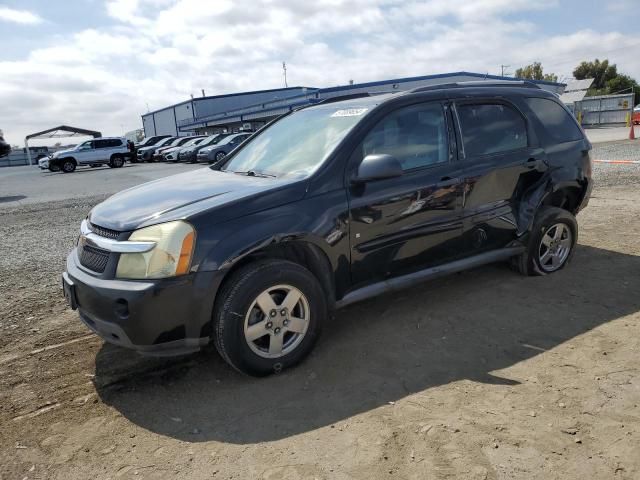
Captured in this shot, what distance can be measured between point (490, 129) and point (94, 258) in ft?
10.8

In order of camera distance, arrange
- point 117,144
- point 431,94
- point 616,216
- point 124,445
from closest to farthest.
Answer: point 124,445 → point 431,94 → point 616,216 → point 117,144

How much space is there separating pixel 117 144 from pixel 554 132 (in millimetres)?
28793

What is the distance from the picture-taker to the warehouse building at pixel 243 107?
32.3 meters

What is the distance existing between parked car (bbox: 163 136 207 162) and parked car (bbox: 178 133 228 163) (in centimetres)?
44

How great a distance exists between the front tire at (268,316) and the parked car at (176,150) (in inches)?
1009

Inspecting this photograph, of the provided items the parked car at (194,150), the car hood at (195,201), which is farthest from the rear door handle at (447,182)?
the parked car at (194,150)

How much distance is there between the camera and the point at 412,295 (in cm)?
446

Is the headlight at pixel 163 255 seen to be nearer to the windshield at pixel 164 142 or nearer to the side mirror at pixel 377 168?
the side mirror at pixel 377 168

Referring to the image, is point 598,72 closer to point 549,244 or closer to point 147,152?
point 147,152

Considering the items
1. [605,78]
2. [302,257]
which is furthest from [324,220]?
[605,78]

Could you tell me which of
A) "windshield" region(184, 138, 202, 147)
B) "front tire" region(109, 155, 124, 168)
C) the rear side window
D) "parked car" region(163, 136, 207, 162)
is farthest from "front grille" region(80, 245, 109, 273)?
"front tire" region(109, 155, 124, 168)

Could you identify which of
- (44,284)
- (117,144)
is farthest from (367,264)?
(117,144)

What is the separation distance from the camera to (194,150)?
25.8 m

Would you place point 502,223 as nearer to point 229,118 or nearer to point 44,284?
point 44,284
